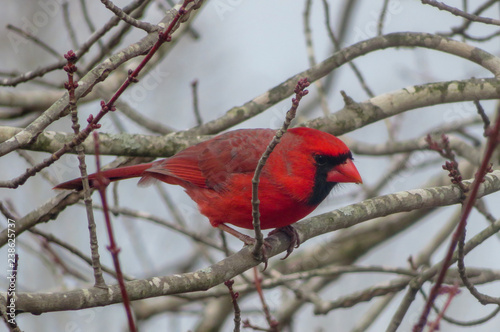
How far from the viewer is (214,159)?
12.0 ft

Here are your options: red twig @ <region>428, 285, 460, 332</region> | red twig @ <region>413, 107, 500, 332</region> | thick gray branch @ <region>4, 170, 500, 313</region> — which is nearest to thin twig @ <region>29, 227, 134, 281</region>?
thick gray branch @ <region>4, 170, 500, 313</region>

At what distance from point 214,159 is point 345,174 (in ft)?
2.65

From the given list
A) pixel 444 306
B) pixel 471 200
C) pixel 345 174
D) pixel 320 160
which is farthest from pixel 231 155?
pixel 471 200

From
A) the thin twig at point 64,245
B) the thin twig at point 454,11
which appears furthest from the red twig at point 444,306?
the thin twig at point 64,245

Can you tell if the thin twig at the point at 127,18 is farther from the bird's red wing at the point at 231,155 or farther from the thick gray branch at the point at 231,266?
the thick gray branch at the point at 231,266

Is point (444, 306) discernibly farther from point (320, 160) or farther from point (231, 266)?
point (320, 160)

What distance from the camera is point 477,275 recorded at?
3.52 metres

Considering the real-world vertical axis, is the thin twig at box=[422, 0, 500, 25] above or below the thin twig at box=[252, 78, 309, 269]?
above

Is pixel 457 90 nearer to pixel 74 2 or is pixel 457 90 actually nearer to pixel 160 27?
pixel 160 27

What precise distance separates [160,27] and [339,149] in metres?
1.08

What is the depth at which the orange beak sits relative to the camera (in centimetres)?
324

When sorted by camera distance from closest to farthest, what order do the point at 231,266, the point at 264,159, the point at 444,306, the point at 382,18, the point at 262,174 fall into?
the point at 444,306, the point at 264,159, the point at 231,266, the point at 262,174, the point at 382,18

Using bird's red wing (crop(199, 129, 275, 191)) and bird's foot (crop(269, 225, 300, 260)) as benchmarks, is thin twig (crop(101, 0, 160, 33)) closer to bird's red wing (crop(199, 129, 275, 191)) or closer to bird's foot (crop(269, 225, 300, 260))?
bird's red wing (crop(199, 129, 275, 191))

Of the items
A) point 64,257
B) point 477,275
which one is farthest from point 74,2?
point 477,275
